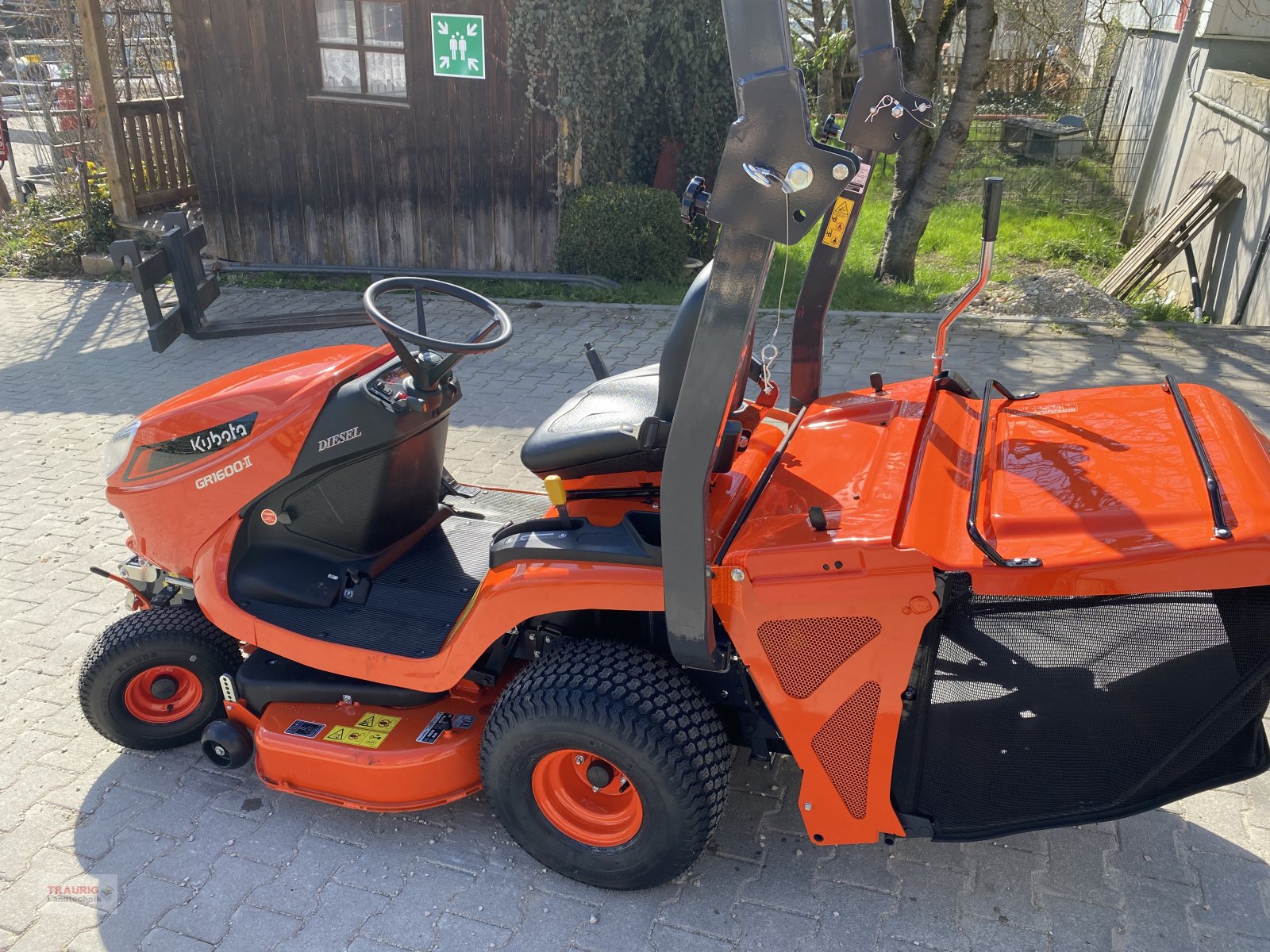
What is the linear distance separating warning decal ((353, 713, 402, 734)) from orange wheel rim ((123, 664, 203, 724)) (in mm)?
693

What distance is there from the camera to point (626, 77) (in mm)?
8500

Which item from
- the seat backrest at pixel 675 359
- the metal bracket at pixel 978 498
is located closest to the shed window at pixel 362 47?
the seat backrest at pixel 675 359

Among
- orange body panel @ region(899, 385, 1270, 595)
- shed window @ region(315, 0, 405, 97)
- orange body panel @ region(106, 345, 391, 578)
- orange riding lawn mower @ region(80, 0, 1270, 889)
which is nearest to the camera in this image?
orange body panel @ region(899, 385, 1270, 595)

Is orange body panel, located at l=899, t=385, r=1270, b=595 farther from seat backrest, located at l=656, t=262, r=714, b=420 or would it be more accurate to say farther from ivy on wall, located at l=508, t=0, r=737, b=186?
ivy on wall, located at l=508, t=0, r=737, b=186

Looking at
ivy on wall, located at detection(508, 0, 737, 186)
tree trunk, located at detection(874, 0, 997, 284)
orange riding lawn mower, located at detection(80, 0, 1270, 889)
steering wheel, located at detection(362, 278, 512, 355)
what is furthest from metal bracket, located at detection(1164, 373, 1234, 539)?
ivy on wall, located at detection(508, 0, 737, 186)

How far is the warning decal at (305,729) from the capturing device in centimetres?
290

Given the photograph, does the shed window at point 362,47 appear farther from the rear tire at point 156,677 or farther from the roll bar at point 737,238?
the roll bar at point 737,238

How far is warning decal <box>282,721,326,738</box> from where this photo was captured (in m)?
2.90

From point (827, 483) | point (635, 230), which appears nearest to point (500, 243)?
point (635, 230)

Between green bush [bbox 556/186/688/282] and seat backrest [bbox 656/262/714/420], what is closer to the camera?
seat backrest [bbox 656/262/714/420]

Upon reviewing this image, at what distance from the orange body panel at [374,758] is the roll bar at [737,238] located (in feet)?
2.70

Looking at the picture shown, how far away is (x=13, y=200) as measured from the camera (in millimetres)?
11664

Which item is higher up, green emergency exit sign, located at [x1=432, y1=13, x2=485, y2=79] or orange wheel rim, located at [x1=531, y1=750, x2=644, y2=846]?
green emergency exit sign, located at [x1=432, y1=13, x2=485, y2=79]

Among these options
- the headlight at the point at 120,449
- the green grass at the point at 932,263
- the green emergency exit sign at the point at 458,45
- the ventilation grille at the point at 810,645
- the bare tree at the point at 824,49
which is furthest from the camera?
the bare tree at the point at 824,49
